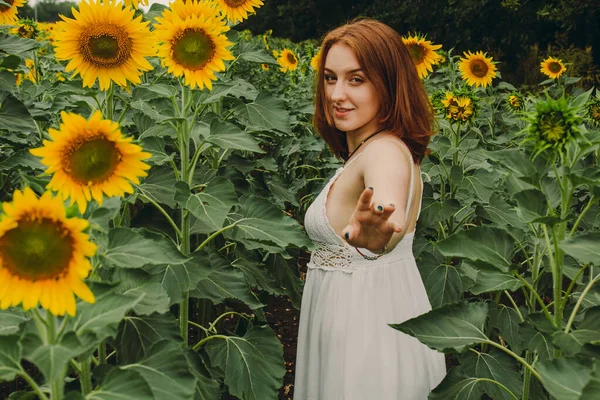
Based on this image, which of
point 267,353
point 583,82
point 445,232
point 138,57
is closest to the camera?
point 138,57

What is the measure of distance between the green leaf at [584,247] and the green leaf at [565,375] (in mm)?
234

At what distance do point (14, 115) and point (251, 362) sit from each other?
3.66 feet

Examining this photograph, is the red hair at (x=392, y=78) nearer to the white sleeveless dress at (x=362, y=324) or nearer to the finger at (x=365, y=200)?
the white sleeveless dress at (x=362, y=324)

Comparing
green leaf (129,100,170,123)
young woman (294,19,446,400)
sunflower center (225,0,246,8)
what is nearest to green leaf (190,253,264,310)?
young woman (294,19,446,400)

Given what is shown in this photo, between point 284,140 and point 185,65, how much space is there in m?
1.73

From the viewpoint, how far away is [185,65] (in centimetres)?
205

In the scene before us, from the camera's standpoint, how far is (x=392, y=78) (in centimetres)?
209

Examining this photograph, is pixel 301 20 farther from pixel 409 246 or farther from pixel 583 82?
pixel 409 246

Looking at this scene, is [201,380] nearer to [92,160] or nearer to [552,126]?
[92,160]

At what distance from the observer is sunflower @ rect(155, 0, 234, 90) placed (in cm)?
205

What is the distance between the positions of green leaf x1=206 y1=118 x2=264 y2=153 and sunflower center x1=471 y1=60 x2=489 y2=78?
2444 mm

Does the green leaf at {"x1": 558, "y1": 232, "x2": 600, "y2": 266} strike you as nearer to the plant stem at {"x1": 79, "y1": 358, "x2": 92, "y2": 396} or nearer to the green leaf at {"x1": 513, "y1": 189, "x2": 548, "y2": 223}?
the green leaf at {"x1": 513, "y1": 189, "x2": 548, "y2": 223}

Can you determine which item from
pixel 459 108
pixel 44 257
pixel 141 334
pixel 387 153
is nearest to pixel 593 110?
pixel 459 108

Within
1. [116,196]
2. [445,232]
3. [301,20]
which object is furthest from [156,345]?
[301,20]
